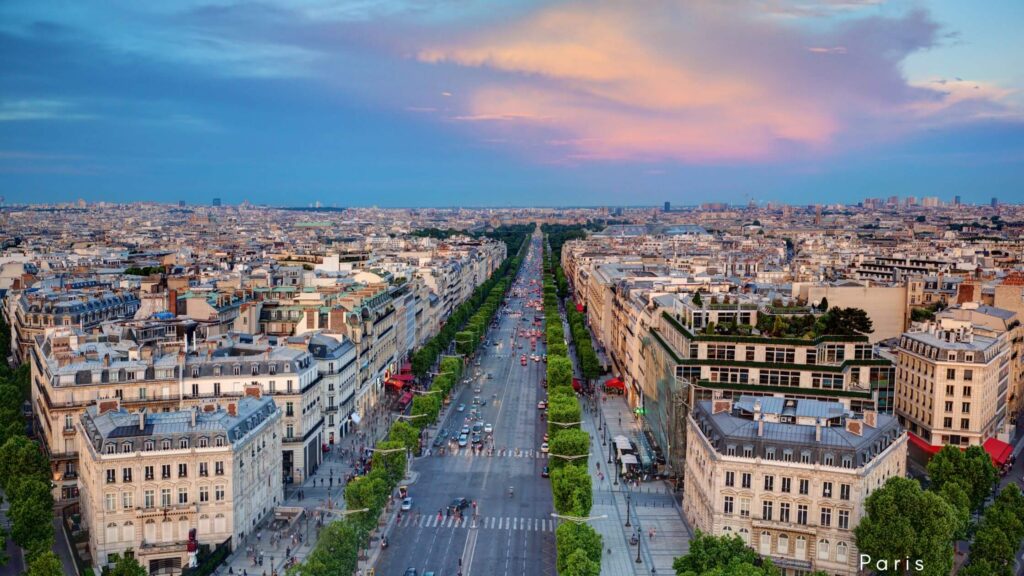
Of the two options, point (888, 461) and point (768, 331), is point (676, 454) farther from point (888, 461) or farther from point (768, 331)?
point (888, 461)

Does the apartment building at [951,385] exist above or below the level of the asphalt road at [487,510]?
above

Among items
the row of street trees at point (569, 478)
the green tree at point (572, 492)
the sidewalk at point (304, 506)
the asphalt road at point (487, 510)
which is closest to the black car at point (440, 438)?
the asphalt road at point (487, 510)

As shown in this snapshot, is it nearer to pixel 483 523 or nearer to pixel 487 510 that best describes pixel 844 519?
pixel 483 523

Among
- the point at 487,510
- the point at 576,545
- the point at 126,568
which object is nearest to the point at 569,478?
the point at 487,510

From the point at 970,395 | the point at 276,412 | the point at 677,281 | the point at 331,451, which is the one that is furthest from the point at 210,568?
the point at 677,281

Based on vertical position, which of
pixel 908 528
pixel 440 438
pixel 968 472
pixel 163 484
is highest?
pixel 908 528

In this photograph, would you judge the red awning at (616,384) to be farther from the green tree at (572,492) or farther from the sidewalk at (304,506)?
the green tree at (572,492)

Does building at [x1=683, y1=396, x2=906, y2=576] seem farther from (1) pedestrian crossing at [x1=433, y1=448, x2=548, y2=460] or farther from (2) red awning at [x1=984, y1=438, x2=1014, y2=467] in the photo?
(1) pedestrian crossing at [x1=433, y1=448, x2=548, y2=460]
